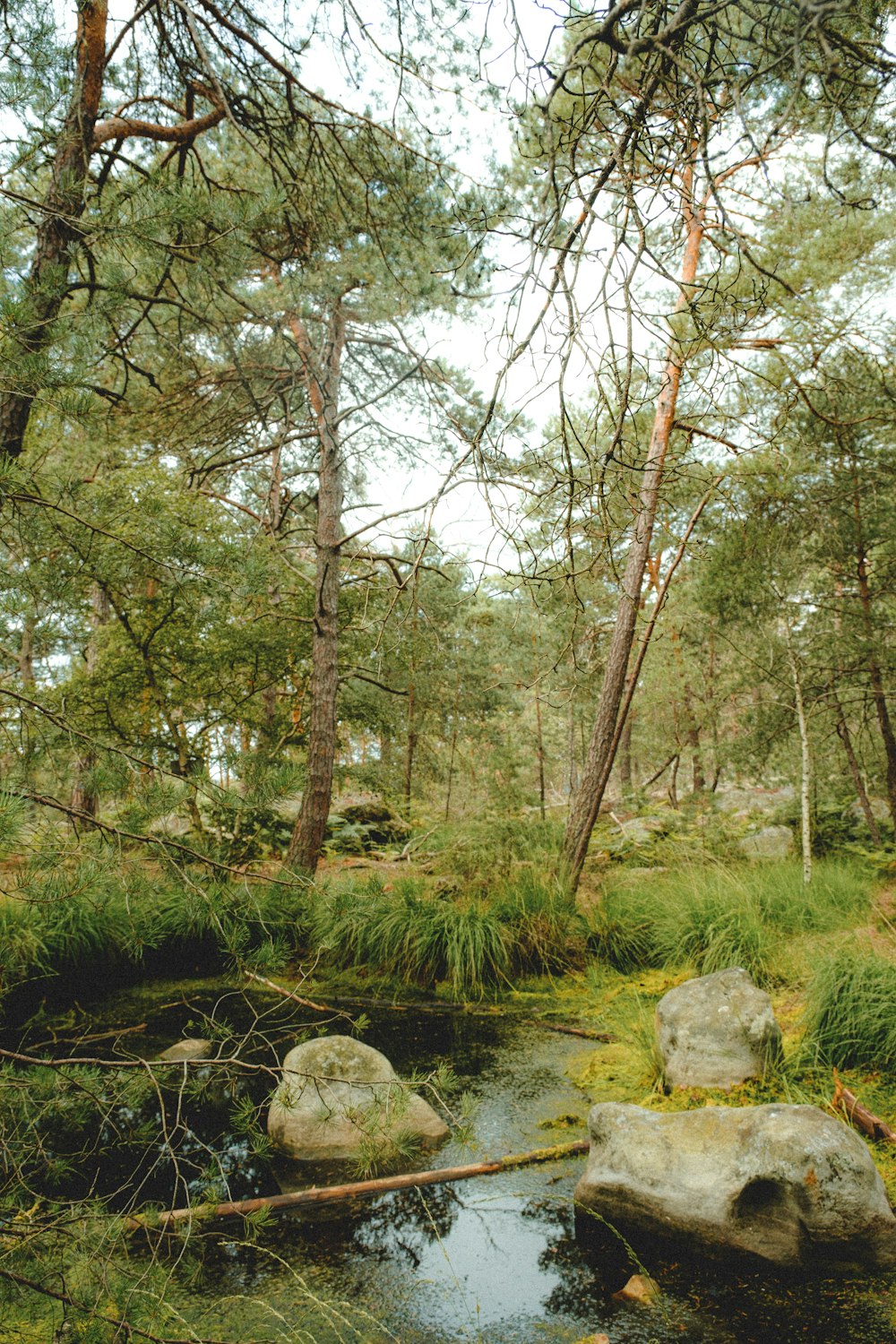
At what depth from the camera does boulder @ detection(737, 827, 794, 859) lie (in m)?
7.48

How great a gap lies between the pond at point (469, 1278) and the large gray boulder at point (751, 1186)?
0.09 meters

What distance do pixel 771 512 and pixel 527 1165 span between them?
5.70 meters

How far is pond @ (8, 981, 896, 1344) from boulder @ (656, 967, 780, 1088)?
537 millimetres

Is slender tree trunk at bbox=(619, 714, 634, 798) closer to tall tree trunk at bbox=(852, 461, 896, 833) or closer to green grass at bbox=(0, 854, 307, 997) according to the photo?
tall tree trunk at bbox=(852, 461, 896, 833)

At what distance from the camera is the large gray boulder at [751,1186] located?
2381 millimetres

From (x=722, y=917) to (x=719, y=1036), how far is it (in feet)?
5.48

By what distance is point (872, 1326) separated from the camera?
2127 mm

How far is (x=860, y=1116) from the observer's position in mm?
3029

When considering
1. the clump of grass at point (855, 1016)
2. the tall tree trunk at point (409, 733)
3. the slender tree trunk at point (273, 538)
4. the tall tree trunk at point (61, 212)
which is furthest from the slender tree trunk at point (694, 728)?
the tall tree trunk at point (61, 212)

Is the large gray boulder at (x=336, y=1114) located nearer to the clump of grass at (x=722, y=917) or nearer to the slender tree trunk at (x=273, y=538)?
the clump of grass at (x=722, y=917)

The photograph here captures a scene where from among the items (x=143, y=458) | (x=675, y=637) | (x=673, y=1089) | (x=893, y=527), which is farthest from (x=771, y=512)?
(x=143, y=458)

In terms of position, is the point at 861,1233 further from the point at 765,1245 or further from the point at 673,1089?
the point at 673,1089

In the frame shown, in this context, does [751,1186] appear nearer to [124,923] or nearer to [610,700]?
[610,700]

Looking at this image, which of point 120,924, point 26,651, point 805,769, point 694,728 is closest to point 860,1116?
point 805,769
